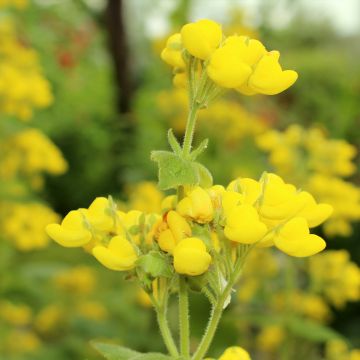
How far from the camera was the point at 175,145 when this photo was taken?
82cm

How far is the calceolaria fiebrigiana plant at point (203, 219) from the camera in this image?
0.78 m

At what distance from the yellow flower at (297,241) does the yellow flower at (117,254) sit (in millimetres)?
156

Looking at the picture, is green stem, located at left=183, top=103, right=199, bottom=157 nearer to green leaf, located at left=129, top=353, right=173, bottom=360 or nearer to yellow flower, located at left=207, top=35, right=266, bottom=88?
yellow flower, located at left=207, top=35, right=266, bottom=88

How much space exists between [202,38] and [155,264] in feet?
0.77

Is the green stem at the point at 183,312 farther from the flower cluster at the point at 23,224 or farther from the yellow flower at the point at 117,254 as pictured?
the flower cluster at the point at 23,224

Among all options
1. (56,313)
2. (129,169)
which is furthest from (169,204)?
(129,169)

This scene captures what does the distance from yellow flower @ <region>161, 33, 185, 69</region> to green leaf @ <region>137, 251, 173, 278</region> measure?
0.69 ft

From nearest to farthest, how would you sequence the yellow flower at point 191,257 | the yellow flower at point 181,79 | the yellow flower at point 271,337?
1. the yellow flower at point 191,257
2. the yellow flower at point 181,79
3. the yellow flower at point 271,337

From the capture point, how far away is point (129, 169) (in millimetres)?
4215

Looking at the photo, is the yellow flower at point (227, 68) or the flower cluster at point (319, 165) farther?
the flower cluster at point (319, 165)

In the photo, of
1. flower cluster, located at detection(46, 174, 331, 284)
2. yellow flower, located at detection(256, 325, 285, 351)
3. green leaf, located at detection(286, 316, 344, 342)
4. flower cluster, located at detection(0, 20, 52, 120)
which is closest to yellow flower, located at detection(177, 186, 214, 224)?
flower cluster, located at detection(46, 174, 331, 284)

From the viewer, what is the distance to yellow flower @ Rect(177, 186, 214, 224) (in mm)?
783

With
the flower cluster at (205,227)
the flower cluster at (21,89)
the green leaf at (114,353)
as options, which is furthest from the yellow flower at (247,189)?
the flower cluster at (21,89)

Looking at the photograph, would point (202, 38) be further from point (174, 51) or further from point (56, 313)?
point (56, 313)
